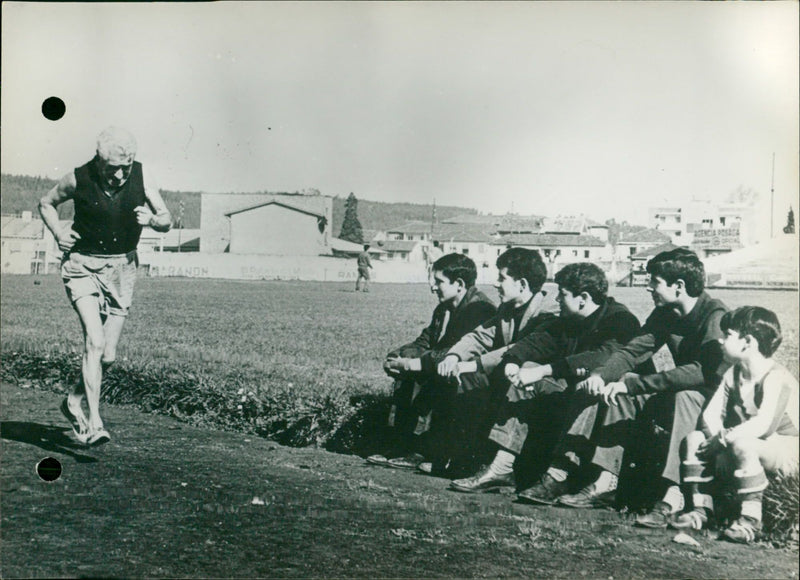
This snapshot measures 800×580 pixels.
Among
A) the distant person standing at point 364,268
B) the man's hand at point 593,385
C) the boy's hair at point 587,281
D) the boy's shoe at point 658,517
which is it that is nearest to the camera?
the boy's shoe at point 658,517

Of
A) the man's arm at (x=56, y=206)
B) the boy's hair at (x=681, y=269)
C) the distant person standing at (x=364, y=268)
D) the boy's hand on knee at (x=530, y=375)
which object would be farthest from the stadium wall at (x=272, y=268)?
the boy's hair at (x=681, y=269)

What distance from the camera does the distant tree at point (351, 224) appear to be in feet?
17.0

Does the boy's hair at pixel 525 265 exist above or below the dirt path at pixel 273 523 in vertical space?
above

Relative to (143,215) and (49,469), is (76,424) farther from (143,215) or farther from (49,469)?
(143,215)

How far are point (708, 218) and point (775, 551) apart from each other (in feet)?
6.21

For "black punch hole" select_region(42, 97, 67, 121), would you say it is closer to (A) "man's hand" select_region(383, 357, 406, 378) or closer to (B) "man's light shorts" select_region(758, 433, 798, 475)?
(A) "man's hand" select_region(383, 357, 406, 378)

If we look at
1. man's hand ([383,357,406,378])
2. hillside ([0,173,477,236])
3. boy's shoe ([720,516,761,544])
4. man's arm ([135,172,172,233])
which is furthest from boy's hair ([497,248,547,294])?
man's arm ([135,172,172,233])

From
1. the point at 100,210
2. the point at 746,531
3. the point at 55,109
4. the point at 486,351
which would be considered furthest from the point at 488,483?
the point at 55,109

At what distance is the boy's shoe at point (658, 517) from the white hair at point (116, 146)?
3.81 metres

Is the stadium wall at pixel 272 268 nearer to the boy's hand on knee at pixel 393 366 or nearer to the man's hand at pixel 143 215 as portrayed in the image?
the man's hand at pixel 143 215

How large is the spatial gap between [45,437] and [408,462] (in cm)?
238

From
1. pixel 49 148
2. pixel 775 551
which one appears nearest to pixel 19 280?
pixel 49 148

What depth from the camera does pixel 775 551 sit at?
423 cm

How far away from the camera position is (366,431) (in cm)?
503
